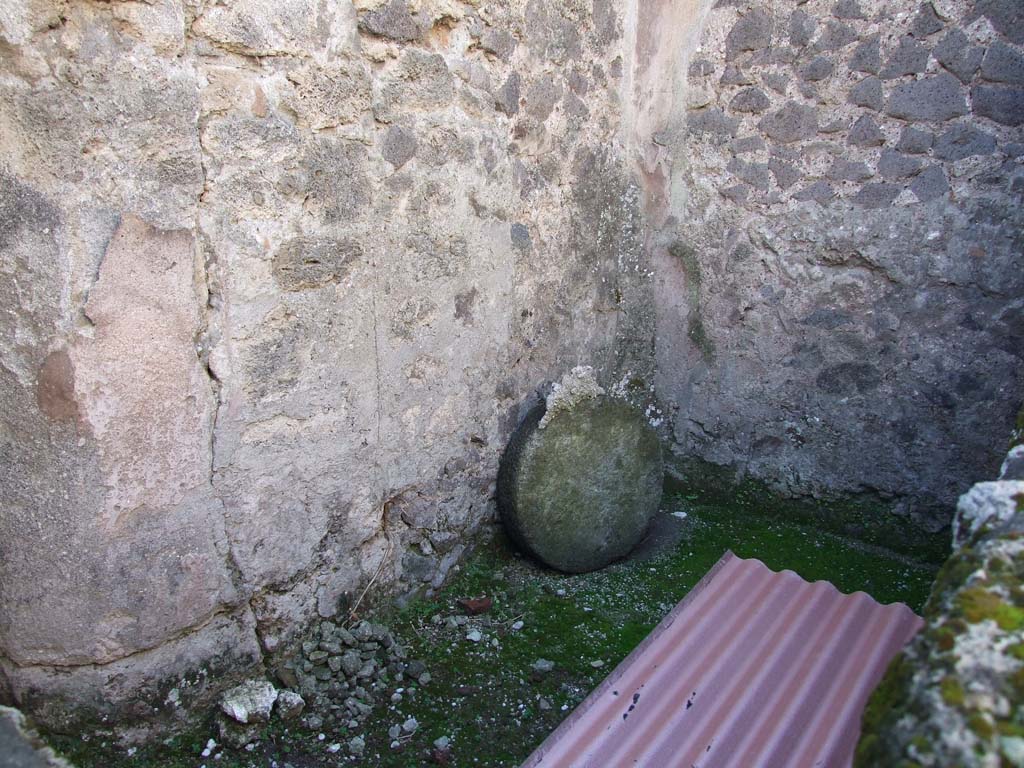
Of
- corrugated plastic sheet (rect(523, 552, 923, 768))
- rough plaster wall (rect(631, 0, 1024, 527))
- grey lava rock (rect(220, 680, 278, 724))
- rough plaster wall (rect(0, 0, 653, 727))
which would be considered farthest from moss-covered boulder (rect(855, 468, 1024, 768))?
rough plaster wall (rect(631, 0, 1024, 527))

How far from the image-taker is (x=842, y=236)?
11.0 ft

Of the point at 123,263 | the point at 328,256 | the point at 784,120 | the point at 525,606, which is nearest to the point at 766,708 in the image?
the point at 525,606

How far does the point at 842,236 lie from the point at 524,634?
2.03 m

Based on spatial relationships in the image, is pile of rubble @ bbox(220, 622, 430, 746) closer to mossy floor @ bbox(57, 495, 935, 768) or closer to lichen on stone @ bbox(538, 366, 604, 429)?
mossy floor @ bbox(57, 495, 935, 768)

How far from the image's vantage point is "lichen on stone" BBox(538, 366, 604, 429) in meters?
3.26

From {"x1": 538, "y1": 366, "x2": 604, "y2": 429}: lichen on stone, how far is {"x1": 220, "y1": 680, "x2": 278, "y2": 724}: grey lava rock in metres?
1.36

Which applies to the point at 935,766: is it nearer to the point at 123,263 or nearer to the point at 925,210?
the point at 123,263

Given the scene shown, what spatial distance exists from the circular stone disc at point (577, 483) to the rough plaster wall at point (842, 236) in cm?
Answer: 68

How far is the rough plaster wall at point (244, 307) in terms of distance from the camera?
6.50ft

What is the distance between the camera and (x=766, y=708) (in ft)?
6.63

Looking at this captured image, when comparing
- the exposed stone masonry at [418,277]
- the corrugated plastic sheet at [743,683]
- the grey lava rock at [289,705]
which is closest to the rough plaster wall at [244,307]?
the exposed stone masonry at [418,277]

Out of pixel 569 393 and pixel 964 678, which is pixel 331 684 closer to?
pixel 569 393

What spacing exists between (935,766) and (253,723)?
207 cm

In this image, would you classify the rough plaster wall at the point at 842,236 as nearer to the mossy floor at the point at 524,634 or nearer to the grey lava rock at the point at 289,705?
the mossy floor at the point at 524,634
